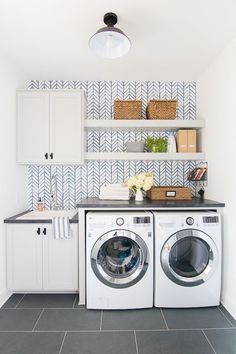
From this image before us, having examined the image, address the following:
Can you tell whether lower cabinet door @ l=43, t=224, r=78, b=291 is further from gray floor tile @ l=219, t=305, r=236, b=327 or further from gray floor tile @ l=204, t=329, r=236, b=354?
gray floor tile @ l=219, t=305, r=236, b=327

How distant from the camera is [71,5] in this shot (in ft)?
5.68

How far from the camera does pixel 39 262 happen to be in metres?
2.52

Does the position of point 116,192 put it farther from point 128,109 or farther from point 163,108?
point 163,108

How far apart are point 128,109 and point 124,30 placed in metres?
0.99

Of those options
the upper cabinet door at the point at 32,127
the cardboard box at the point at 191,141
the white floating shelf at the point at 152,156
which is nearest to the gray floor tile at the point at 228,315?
the white floating shelf at the point at 152,156

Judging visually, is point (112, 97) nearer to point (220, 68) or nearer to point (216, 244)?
point (220, 68)

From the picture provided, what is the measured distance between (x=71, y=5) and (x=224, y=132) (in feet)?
5.58

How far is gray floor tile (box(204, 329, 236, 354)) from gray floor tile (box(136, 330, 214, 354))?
6 centimetres

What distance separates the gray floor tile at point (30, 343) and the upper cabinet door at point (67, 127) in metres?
1.68

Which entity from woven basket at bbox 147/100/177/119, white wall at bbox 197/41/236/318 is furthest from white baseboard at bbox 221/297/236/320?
woven basket at bbox 147/100/177/119

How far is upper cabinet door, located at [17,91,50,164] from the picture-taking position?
9.30ft

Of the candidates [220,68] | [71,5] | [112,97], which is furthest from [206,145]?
[71,5]

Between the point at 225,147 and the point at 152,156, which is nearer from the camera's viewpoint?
the point at 225,147

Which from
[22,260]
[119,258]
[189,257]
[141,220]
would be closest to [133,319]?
[119,258]
